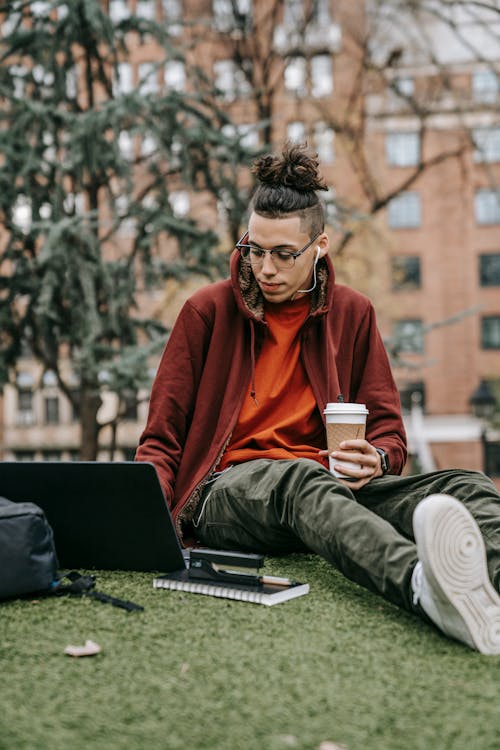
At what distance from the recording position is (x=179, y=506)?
9.73 ft

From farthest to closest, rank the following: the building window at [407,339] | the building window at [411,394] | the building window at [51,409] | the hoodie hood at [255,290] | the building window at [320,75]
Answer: the building window at [51,409] → the building window at [411,394] → the building window at [320,75] → the building window at [407,339] → the hoodie hood at [255,290]

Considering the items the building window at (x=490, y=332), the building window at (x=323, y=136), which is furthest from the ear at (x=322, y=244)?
the building window at (x=490, y=332)

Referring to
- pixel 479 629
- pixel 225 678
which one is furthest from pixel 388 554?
pixel 225 678

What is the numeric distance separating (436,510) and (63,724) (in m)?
0.86

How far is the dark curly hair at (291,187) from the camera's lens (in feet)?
10.1

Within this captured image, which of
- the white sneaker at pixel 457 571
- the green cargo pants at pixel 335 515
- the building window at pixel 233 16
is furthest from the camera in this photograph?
the building window at pixel 233 16

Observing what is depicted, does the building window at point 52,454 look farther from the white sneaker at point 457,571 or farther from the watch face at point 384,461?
the white sneaker at point 457,571

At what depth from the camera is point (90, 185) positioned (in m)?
9.49

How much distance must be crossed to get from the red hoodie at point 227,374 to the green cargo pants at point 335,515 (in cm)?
16

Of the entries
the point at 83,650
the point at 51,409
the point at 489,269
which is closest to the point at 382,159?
the point at 489,269

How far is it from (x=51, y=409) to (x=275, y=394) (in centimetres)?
3541

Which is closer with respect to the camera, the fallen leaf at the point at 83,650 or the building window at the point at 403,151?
the fallen leaf at the point at 83,650

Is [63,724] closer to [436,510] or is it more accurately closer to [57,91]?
[436,510]

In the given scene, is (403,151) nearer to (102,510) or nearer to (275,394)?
(275,394)
